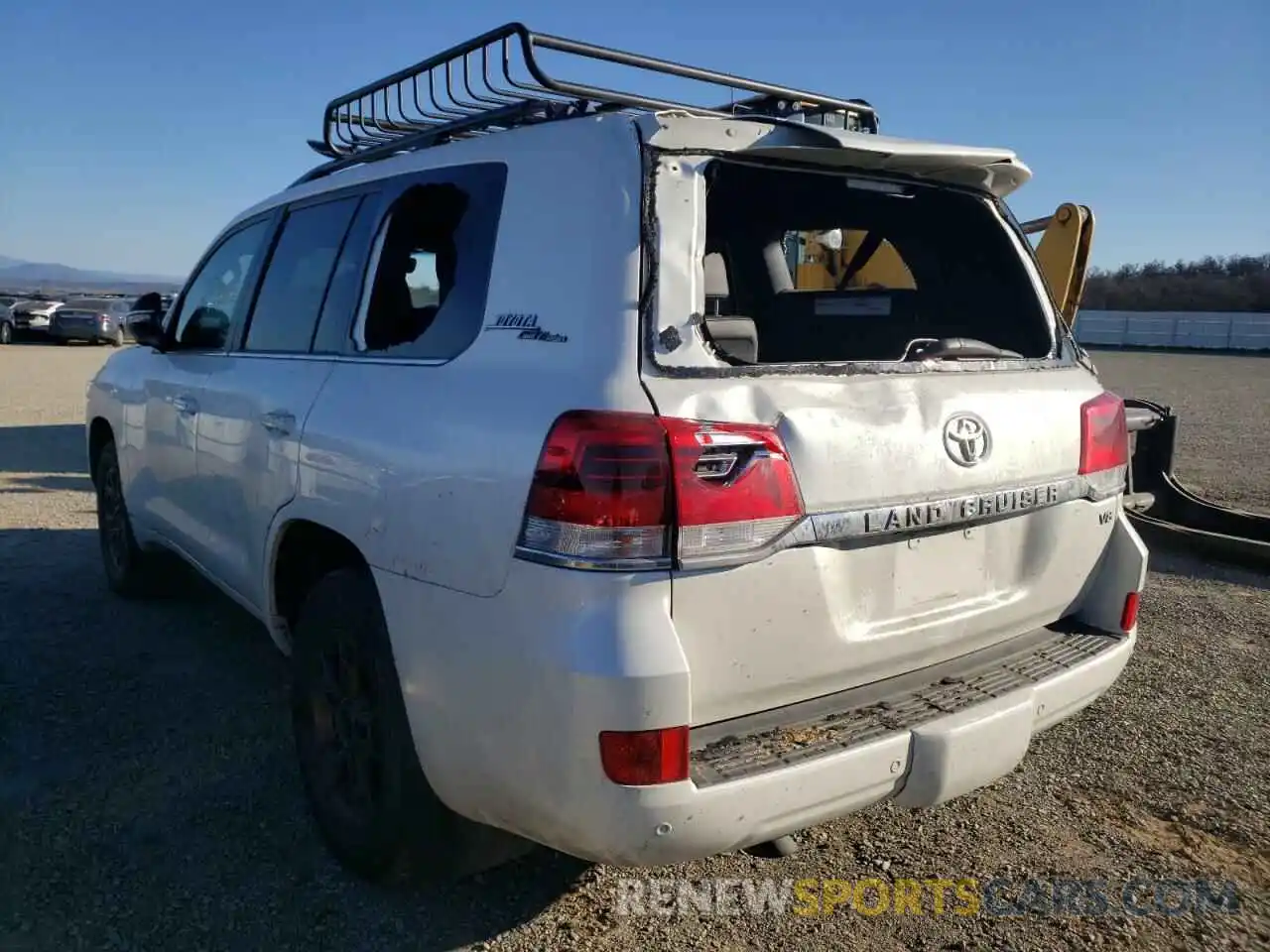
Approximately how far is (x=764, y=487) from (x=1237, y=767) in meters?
2.51

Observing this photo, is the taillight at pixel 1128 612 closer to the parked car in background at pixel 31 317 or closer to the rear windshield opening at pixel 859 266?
the rear windshield opening at pixel 859 266

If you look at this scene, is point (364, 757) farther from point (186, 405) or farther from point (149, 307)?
point (149, 307)

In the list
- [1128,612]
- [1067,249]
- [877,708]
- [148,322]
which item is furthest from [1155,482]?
[148,322]

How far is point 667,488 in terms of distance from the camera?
2.08 m

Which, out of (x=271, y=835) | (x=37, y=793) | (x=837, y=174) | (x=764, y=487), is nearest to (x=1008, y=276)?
(x=837, y=174)

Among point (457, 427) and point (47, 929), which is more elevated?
point (457, 427)

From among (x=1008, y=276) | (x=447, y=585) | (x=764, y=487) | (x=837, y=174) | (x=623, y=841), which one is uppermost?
(x=837, y=174)

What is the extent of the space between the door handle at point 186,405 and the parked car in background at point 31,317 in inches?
1203

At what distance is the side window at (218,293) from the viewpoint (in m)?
4.05

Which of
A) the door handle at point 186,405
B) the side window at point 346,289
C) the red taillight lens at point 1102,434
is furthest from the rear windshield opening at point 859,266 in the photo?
the door handle at point 186,405

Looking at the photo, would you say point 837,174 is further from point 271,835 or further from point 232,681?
point 232,681

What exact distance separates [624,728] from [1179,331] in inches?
1688

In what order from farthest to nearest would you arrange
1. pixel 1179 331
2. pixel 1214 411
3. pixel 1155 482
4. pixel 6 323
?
pixel 1179 331 → pixel 6 323 → pixel 1214 411 → pixel 1155 482

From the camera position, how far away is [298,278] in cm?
357
